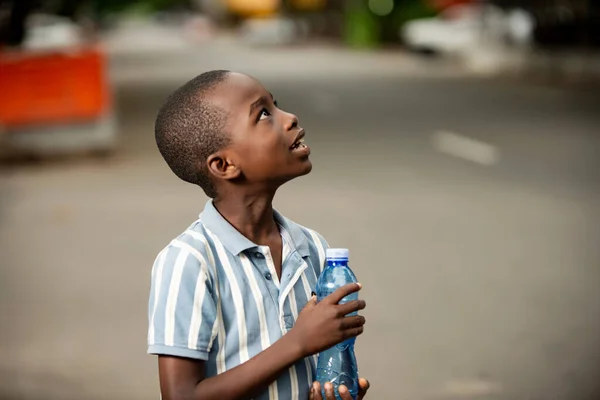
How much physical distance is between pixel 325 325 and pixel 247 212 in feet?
1.26

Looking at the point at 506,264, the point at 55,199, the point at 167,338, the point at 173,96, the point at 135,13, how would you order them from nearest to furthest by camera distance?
the point at 167,338
the point at 173,96
the point at 506,264
the point at 55,199
the point at 135,13

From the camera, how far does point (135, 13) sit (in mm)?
198375

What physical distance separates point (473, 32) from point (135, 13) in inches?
6526

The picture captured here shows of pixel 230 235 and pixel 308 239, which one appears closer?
pixel 230 235

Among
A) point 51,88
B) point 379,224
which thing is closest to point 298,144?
point 379,224

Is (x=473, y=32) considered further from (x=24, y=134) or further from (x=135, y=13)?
(x=135, y=13)

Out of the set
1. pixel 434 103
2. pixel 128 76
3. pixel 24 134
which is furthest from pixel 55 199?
pixel 128 76

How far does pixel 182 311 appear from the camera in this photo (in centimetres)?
241

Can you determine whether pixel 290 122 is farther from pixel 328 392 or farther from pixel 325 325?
pixel 328 392

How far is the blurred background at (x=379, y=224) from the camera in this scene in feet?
19.6

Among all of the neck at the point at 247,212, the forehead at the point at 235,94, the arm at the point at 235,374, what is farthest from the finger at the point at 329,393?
the forehead at the point at 235,94

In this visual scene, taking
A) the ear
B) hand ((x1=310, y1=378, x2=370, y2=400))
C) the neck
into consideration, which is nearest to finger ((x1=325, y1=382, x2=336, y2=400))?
hand ((x1=310, y1=378, x2=370, y2=400))

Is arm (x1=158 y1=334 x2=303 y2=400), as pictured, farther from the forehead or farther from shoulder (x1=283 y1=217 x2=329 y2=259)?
the forehead

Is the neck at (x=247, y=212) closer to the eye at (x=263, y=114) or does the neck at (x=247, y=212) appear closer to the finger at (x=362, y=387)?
the eye at (x=263, y=114)
